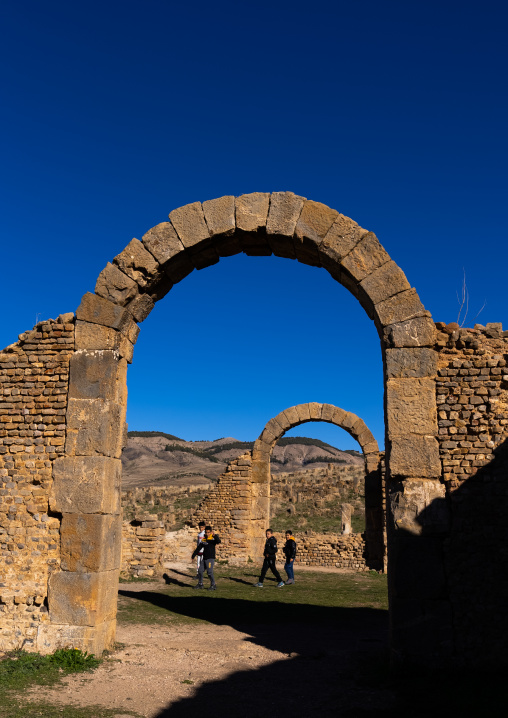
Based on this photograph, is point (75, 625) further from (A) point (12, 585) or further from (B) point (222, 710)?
(B) point (222, 710)

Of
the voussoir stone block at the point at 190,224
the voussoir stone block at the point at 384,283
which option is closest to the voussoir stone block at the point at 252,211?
the voussoir stone block at the point at 190,224

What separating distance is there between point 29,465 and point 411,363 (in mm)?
4491

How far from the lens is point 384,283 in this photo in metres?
6.47

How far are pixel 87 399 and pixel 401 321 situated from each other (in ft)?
12.2

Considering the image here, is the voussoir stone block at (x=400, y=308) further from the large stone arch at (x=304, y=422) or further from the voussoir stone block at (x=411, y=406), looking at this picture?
the large stone arch at (x=304, y=422)

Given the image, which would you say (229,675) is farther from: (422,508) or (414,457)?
(414,457)

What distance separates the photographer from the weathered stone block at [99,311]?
22.3 ft

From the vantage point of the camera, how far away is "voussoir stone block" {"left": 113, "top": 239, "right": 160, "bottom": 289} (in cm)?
690

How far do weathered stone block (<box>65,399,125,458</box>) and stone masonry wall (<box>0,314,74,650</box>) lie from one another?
116mm

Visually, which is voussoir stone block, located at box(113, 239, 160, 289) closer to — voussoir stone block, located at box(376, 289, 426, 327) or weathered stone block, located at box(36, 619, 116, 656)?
voussoir stone block, located at box(376, 289, 426, 327)

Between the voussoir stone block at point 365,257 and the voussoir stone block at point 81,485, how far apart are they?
11.8 ft

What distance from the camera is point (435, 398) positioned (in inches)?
240

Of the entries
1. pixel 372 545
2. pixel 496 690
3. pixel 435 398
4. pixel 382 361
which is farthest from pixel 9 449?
pixel 372 545

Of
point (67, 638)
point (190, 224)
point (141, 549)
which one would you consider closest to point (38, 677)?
point (67, 638)
